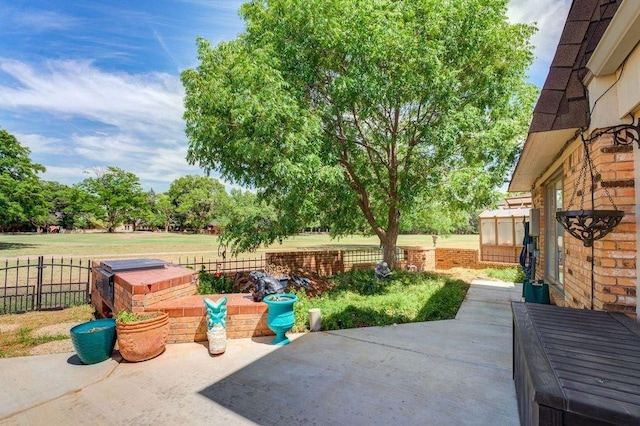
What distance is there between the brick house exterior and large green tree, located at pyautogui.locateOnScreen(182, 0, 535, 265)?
3550 mm

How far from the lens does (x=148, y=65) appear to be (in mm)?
11633

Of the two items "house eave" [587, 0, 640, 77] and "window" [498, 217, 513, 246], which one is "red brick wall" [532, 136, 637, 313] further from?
"window" [498, 217, 513, 246]

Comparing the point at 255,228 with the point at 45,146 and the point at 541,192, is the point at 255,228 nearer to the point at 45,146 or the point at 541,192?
the point at 541,192

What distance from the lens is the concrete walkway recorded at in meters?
2.80

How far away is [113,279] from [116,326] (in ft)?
5.14

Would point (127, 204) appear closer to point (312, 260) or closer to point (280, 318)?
point (312, 260)

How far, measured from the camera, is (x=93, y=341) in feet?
12.8

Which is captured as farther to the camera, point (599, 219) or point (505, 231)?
point (505, 231)

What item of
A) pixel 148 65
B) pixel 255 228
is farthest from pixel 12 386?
pixel 148 65

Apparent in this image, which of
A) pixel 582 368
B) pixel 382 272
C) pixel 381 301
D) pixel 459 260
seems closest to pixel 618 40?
pixel 582 368

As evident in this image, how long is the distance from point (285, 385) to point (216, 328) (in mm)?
1362

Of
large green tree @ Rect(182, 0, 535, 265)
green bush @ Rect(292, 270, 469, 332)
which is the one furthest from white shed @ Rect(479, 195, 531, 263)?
large green tree @ Rect(182, 0, 535, 265)

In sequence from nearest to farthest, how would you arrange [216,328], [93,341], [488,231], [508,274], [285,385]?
[285,385] → [93,341] → [216,328] → [508,274] → [488,231]

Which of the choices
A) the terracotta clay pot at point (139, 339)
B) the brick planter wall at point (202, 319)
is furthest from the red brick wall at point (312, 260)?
the terracotta clay pot at point (139, 339)
